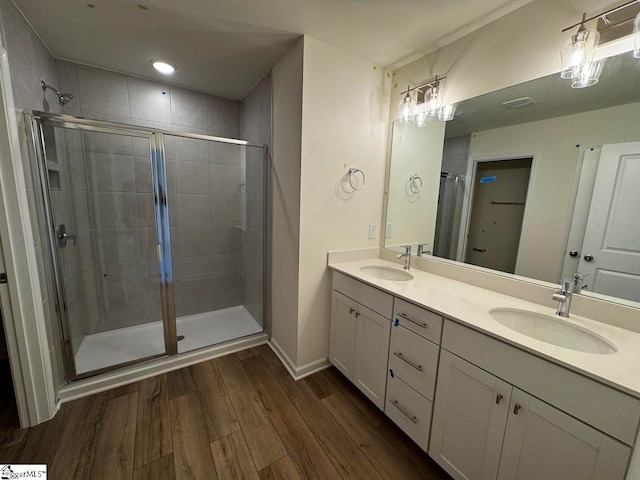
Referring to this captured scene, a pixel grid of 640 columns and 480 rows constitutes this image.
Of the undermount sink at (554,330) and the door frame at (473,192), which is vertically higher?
the door frame at (473,192)

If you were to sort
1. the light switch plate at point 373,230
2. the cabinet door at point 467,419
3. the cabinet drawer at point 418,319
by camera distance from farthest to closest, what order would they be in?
the light switch plate at point 373,230 < the cabinet drawer at point 418,319 < the cabinet door at point 467,419

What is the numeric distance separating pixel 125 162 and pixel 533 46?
9.93ft

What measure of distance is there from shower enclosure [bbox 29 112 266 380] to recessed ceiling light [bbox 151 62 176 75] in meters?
0.53

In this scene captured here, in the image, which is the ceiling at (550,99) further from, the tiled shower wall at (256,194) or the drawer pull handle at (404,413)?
the drawer pull handle at (404,413)

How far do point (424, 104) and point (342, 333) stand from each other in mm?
Answer: 1786

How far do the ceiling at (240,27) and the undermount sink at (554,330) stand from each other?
63.6 inches

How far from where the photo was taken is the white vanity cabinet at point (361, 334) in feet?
5.19

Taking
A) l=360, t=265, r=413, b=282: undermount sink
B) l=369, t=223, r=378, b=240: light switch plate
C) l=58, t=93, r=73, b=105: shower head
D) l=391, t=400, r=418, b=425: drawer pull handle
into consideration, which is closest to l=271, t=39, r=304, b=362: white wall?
l=360, t=265, r=413, b=282: undermount sink

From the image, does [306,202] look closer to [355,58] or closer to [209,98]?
[355,58]

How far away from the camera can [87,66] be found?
213cm

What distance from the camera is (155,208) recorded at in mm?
2072

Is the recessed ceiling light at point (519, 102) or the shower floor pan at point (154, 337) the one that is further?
the shower floor pan at point (154, 337)

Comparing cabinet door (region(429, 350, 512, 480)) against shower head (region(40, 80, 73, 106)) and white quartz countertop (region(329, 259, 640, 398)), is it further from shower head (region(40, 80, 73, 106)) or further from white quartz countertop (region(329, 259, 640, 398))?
shower head (region(40, 80, 73, 106))

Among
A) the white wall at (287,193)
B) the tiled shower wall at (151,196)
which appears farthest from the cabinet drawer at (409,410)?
the tiled shower wall at (151,196)
